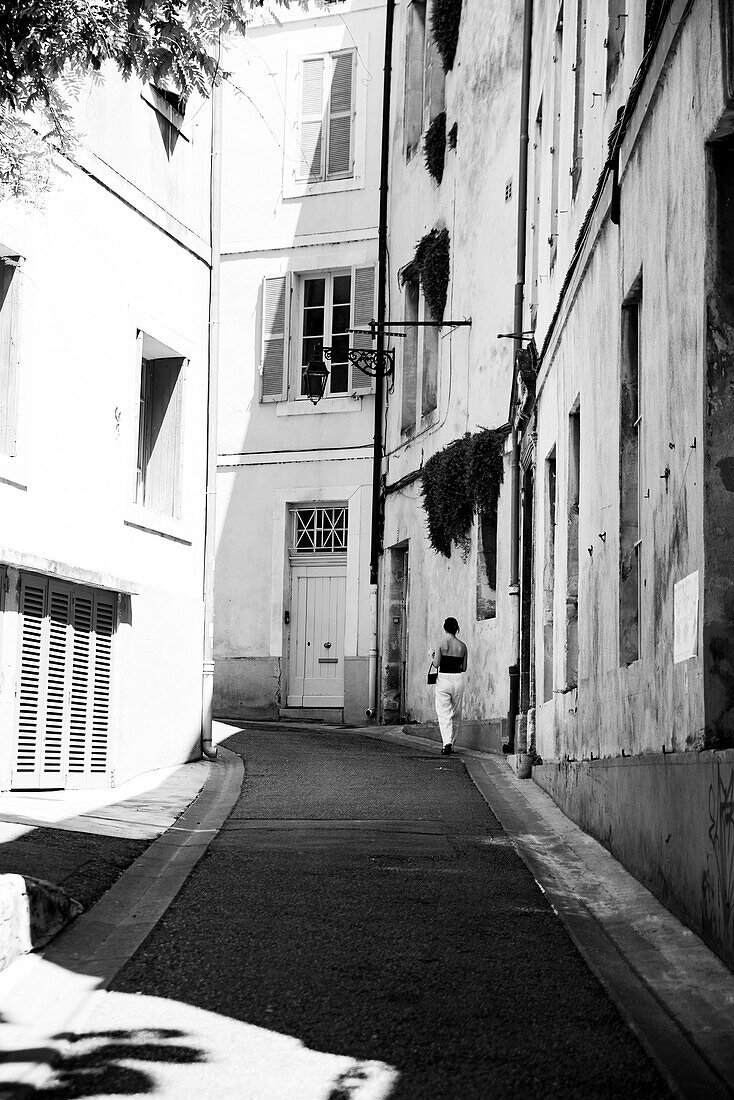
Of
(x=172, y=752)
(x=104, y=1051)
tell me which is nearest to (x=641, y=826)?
(x=104, y=1051)

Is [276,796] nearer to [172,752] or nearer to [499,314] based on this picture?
[172,752]

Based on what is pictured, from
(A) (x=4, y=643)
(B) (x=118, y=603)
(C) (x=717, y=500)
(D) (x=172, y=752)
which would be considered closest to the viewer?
(C) (x=717, y=500)

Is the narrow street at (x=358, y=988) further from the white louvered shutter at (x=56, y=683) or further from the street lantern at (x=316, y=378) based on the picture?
the street lantern at (x=316, y=378)

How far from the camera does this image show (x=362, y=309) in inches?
906

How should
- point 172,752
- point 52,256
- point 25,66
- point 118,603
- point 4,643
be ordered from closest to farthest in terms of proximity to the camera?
point 25,66 < point 4,643 < point 52,256 < point 118,603 < point 172,752

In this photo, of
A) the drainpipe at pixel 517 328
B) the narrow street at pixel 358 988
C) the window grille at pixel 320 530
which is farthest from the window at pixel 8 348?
the window grille at pixel 320 530

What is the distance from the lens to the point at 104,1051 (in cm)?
399

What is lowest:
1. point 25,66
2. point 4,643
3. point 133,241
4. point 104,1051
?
point 104,1051

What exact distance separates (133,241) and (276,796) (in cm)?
512

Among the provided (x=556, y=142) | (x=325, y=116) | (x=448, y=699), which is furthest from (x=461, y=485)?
(x=325, y=116)

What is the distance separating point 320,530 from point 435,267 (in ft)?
16.4

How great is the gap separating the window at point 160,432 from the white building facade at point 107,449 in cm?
2

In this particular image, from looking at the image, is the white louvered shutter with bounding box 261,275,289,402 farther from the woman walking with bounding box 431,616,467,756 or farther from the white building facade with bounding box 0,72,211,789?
the white building facade with bounding box 0,72,211,789

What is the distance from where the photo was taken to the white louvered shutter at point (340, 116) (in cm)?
2364
